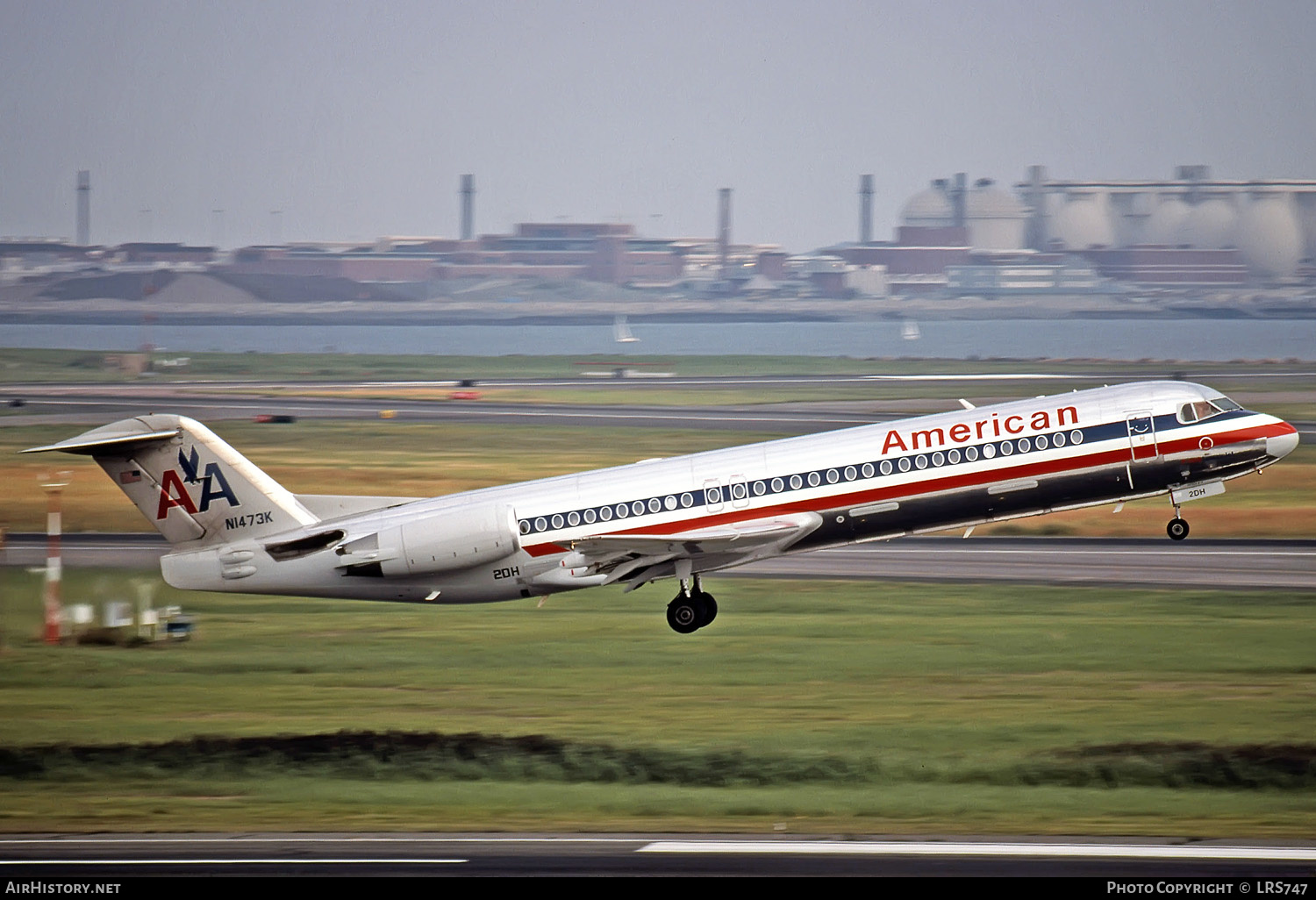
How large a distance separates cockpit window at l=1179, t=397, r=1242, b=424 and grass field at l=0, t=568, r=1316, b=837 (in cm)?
565

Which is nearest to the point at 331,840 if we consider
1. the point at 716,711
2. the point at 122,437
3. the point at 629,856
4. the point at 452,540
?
the point at 629,856

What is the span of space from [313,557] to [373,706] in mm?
3753

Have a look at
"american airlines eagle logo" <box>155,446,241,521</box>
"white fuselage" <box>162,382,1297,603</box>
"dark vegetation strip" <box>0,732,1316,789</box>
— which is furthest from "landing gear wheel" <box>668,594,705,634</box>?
"american airlines eagle logo" <box>155,446,241,521</box>

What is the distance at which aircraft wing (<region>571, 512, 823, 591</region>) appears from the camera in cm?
3180

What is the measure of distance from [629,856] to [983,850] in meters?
5.41

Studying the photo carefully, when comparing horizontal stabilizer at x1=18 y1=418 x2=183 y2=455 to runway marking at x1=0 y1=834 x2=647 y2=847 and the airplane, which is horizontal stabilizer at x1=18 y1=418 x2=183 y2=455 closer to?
the airplane

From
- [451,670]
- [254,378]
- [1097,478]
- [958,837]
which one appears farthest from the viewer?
[254,378]

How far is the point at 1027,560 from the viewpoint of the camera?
46.7 meters

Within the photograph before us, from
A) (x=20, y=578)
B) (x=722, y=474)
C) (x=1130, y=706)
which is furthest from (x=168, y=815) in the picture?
(x=20, y=578)

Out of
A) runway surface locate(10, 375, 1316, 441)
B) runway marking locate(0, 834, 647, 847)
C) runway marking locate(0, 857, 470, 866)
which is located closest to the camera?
runway marking locate(0, 857, 470, 866)

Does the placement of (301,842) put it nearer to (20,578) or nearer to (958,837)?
(958,837)

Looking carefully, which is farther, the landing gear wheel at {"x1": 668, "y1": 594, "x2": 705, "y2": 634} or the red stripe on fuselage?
the landing gear wheel at {"x1": 668, "y1": 594, "x2": 705, "y2": 634}

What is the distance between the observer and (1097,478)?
105 feet

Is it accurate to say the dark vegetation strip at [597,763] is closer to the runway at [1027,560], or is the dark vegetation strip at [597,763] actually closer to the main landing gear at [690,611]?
the main landing gear at [690,611]
